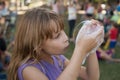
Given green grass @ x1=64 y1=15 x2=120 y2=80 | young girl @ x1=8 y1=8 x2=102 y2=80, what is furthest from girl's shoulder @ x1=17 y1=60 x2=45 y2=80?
green grass @ x1=64 y1=15 x2=120 y2=80

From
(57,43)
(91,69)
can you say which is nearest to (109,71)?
(91,69)

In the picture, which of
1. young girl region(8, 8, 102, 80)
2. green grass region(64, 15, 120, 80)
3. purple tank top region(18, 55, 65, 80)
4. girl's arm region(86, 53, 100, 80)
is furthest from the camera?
green grass region(64, 15, 120, 80)

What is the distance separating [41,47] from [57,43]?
89 millimetres

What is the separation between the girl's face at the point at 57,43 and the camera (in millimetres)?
1407

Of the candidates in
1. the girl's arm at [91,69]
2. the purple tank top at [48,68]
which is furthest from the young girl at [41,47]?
the girl's arm at [91,69]

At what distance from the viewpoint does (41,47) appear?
4.77ft

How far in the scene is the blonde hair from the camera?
55.6 inches

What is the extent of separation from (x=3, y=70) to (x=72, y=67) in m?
4.94

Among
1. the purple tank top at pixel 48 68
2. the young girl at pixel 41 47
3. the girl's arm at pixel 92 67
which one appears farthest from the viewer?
the girl's arm at pixel 92 67

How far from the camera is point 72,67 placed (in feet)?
4.38

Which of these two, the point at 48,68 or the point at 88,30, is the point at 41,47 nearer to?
the point at 48,68

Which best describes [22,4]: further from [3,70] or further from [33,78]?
[33,78]

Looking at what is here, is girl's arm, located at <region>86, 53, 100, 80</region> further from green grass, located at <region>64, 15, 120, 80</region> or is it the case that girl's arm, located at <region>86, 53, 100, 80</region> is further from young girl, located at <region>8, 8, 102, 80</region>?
green grass, located at <region>64, 15, 120, 80</region>

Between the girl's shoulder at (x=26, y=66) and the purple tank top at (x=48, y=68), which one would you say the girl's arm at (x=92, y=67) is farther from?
the girl's shoulder at (x=26, y=66)
